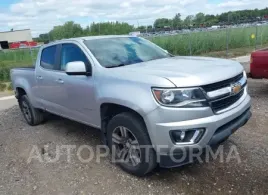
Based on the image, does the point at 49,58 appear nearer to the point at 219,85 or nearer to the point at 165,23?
the point at 219,85

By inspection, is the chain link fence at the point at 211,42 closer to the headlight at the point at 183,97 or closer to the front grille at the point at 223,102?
the front grille at the point at 223,102

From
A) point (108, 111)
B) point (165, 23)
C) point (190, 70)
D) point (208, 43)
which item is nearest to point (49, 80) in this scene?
point (108, 111)

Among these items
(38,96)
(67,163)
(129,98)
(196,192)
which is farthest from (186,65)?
(38,96)

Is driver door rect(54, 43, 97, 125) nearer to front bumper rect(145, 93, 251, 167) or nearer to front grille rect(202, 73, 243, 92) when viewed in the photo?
front bumper rect(145, 93, 251, 167)

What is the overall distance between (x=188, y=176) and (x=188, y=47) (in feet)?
48.7

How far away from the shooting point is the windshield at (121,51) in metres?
3.96

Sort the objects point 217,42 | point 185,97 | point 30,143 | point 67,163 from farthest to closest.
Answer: point 217,42
point 30,143
point 67,163
point 185,97

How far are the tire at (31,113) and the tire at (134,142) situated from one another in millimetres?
2757

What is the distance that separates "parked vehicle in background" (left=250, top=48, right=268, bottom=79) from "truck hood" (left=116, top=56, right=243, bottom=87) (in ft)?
8.98

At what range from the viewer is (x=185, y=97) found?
296 cm

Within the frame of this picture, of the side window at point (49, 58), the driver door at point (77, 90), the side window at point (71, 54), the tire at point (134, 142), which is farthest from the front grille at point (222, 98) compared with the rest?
the side window at point (49, 58)

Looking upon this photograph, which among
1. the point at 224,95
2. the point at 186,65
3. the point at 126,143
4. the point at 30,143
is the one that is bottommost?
the point at 30,143

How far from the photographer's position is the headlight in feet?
9.67

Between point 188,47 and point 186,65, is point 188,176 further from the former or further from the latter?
point 188,47
